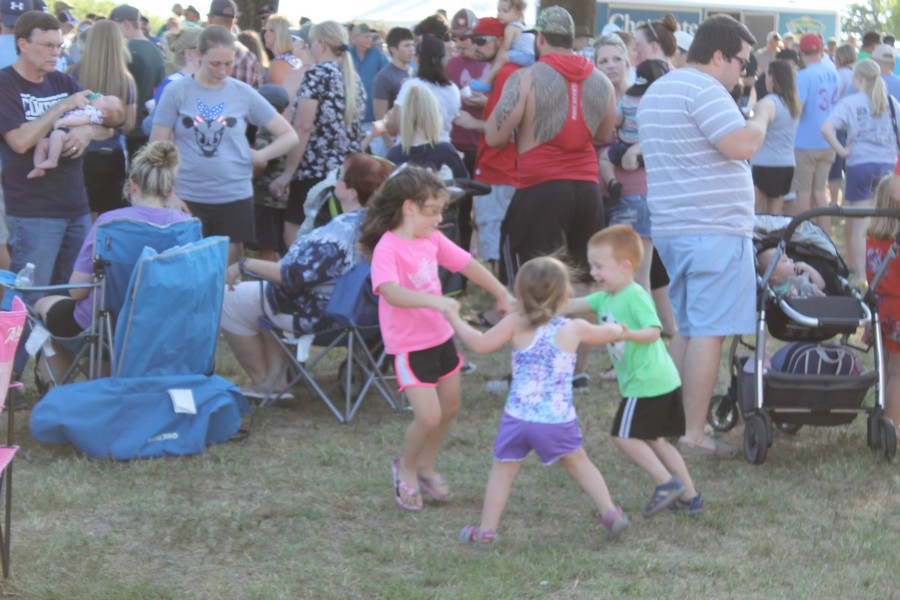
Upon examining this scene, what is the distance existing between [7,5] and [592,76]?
3.59 m

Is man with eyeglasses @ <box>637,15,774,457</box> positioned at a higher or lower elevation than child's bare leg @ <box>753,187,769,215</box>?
higher

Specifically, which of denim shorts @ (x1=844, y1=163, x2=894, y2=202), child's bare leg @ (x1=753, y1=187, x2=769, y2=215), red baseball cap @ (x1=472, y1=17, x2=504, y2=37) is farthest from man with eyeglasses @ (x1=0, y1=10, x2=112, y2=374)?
denim shorts @ (x1=844, y1=163, x2=894, y2=202)

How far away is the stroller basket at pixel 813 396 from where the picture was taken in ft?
17.0

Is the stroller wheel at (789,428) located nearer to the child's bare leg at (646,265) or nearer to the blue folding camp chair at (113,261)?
the child's bare leg at (646,265)

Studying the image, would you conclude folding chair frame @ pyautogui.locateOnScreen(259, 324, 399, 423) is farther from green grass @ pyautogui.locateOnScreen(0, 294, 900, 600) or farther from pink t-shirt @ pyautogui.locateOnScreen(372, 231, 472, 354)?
pink t-shirt @ pyautogui.locateOnScreen(372, 231, 472, 354)

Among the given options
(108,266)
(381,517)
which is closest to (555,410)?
(381,517)

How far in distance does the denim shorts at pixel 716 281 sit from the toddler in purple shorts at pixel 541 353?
115 cm

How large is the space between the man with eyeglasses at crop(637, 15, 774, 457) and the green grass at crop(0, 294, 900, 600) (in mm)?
641

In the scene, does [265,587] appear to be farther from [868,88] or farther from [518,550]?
[868,88]

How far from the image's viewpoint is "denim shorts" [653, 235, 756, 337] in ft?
17.1

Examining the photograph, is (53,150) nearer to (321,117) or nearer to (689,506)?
(321,117)

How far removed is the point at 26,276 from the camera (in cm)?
555

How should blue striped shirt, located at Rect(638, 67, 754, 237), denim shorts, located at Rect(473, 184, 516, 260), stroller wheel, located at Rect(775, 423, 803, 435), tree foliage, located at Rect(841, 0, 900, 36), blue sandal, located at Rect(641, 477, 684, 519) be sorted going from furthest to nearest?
tree foliage, located at Rect(841, 0, 900, 36)
denim shorts, located at Rect(473, 184, 516, 260)
stroller wheel, located at Rect(775, 423, 803, 435)
blue striped shirt, located at Rect(638, 67, 754, 237)
blue sandal, located at Rect(641, 477, 684, 519)

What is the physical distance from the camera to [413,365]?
181 inches
